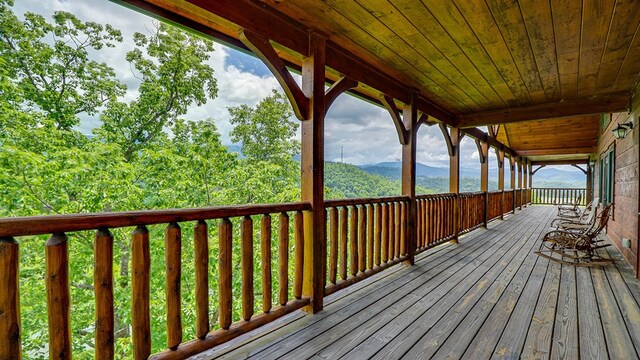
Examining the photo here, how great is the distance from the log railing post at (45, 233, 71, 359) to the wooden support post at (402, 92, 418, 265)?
3.47 meters

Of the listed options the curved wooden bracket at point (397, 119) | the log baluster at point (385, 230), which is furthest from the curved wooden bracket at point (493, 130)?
the log baluster at point (385, 230)

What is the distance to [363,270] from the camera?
3137 mm

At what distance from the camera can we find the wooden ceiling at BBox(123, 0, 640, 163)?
2.07 metres

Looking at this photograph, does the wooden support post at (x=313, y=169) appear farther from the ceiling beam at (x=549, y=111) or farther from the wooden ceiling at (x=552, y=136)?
the wooden ceiling at (x=552, y=136)

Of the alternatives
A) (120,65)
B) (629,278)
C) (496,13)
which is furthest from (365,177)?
(496,13)

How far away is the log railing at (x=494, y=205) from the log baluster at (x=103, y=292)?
8.07m

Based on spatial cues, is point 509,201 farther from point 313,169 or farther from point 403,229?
point 313,169

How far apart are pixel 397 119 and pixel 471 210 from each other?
379cm

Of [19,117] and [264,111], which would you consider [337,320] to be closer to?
[19,117]

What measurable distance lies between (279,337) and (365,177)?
16308 millimetres

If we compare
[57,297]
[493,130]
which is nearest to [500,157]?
[493,130]

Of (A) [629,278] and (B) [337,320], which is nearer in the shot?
(B) [337,320]

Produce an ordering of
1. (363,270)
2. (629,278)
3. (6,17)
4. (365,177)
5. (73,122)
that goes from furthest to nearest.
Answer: (365,177) < (73,122) < (6,17) < (629,278) < (363,270)

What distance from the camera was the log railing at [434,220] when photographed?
4355mm
